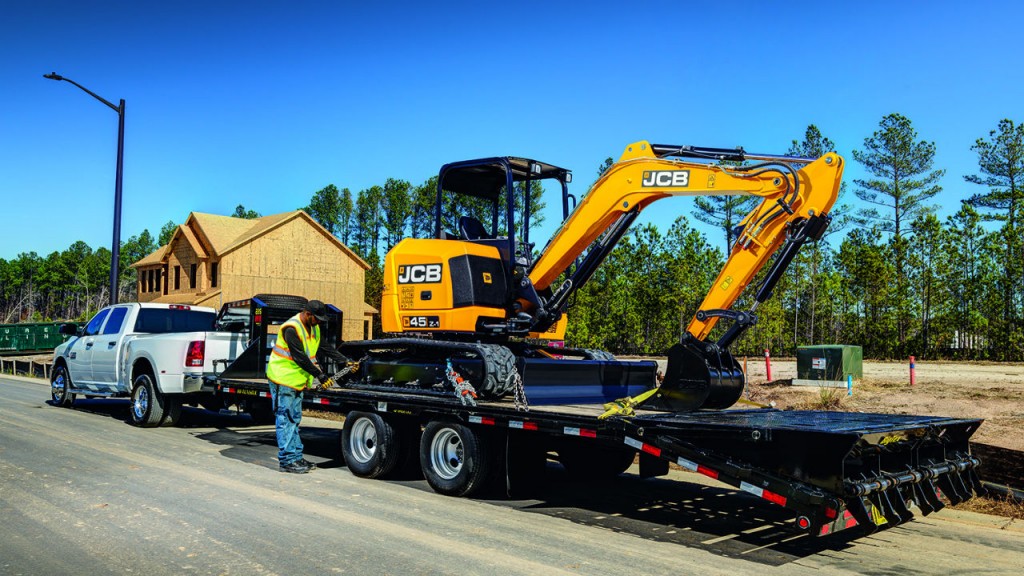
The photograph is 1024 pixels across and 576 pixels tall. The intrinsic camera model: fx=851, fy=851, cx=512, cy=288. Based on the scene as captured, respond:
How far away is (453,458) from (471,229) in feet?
10.1

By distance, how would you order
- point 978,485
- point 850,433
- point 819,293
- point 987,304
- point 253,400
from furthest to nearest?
point 819,293 → point 987,304 → point 253,400 → point 978,485 → point 850,433

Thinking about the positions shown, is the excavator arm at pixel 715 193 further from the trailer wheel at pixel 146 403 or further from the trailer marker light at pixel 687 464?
the trailer wheel at pixel 146 403

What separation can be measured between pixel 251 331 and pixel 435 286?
446 centimetres

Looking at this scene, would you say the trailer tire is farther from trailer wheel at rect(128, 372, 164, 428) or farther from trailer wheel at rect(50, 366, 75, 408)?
trailer wheel at rect(50, 366, 75, 408)

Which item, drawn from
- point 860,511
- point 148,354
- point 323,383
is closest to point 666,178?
point 860,511

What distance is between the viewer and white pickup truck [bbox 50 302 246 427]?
13242mm

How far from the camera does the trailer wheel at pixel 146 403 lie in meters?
13.5

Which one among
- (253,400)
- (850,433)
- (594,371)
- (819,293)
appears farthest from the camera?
(819,293)

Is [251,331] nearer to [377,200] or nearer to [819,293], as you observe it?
[819,293]

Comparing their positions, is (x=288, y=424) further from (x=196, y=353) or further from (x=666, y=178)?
(x=666, y=178)

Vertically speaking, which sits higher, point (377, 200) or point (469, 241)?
point (377, 200)

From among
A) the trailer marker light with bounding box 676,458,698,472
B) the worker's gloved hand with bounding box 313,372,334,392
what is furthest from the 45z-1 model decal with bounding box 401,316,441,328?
the trailer marker light with bounding box 676,458,698,472

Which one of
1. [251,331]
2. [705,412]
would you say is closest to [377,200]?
[251,331]

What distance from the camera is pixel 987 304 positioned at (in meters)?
39.3
